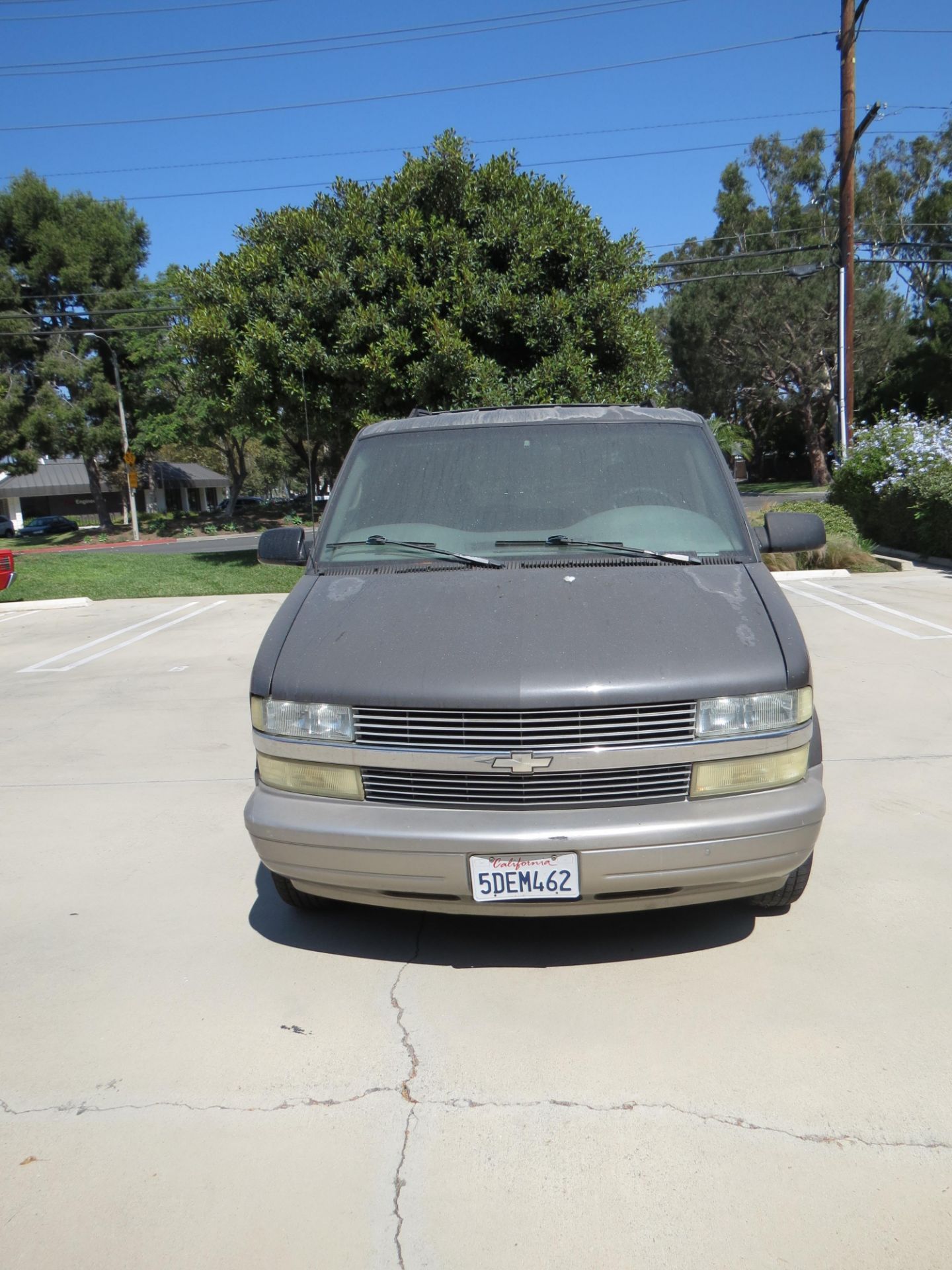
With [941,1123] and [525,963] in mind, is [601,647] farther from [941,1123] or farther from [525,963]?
[941,1123]

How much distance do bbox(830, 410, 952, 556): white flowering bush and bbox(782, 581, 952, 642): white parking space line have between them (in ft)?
10.2

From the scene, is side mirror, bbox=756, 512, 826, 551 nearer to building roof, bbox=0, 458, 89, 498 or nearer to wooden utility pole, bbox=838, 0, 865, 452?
wooden utility pole, bbox=838, 0, 865, 452

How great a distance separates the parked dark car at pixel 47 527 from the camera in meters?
50.1

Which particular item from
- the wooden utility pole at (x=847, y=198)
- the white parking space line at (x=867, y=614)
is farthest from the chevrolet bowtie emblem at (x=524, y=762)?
the wooden utility pole at (x=847, y=198)

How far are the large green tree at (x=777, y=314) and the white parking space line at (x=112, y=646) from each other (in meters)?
33.7

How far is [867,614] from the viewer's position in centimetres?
1115

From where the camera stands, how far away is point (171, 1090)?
9.58 feet

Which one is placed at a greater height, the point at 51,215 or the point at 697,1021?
the point at 51,215

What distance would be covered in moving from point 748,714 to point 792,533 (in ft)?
5.02

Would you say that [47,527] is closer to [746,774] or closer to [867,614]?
[867,614]

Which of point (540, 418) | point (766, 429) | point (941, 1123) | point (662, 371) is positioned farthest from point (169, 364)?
point (941, 1123)

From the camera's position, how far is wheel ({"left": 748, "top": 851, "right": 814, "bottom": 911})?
364 cm

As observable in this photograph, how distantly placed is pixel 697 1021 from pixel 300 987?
135 centimetres

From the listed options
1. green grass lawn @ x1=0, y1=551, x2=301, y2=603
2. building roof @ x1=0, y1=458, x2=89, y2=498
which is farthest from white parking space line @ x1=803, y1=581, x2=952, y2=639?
building roof @ x1=0, y1=458, x2=89, y2=498
